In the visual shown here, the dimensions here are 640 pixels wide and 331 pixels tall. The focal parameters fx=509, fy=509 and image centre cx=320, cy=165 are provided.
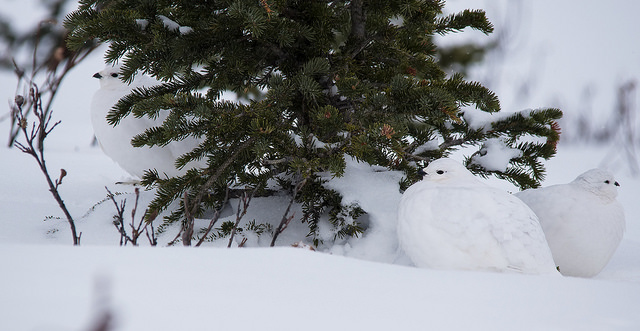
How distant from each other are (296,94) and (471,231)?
1.08m

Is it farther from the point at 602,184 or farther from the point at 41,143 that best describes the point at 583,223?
the point at 41,143

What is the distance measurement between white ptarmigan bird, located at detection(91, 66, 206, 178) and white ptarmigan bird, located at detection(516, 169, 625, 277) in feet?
6.57

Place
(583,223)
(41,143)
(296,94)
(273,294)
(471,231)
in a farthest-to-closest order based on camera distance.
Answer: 1. (296,94)
2. (583,223)
3. (41,143)
4. (471,231)
5. (273,294)

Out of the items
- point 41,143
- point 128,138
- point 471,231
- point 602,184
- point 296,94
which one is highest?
point 296,94

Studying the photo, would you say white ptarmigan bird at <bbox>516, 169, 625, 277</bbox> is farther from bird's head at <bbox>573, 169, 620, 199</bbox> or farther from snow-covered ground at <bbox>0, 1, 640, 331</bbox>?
snow-covered ground at <bbox>0, 1, 640, 331</bbox>

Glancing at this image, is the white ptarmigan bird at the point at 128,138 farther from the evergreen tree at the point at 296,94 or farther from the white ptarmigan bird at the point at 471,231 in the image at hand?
the white ptarmigan bird at the point at 471,231

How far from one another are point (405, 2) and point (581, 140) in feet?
34.3

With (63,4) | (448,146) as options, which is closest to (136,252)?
(448,146)

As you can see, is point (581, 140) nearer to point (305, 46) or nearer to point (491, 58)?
point (491, 58)

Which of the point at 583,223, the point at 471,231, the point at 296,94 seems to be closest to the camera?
the point at 471,231

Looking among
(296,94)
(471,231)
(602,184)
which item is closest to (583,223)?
(602,184)

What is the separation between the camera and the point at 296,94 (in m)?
2.49

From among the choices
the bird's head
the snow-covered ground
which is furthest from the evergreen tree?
the snow-covered ground

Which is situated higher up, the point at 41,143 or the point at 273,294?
the point at 41,143
